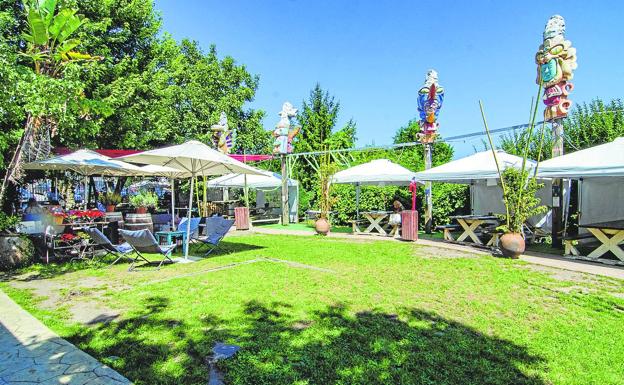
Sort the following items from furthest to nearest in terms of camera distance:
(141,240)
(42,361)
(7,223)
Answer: (7,223) < (141,240) < (42,361)

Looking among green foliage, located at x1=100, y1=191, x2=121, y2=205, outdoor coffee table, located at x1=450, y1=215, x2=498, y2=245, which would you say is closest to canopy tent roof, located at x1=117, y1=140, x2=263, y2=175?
green foliage, located at x1=100, y1=191, x2=121, y2=205

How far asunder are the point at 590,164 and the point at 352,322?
6161 mm

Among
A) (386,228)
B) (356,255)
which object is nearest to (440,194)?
(386,228)

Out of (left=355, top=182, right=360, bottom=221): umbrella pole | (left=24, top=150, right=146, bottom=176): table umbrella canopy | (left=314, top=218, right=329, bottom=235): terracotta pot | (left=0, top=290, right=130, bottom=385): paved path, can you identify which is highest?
(left=24, top=150, right=146, bottom=176): table umbrella canopy

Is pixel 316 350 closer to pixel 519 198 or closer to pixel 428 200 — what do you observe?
pixel 519 198

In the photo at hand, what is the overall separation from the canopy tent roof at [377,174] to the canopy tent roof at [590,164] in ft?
12.5

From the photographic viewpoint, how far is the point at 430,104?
12.9 m

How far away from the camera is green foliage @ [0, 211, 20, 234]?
7691 millimetres

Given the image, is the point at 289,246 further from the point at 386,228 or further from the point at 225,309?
the point at 225,309

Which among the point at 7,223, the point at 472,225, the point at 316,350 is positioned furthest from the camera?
the point at 472,225

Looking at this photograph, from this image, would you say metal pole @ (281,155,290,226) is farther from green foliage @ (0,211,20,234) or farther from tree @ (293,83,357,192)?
green foliage @ (0,211,20,234)

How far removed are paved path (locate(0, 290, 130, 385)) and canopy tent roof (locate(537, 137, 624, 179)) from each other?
27.1 ft

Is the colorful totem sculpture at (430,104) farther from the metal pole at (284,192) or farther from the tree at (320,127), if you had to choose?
the tree at (320,127)

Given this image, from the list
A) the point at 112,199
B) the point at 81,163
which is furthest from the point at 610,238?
the point at 112,199
